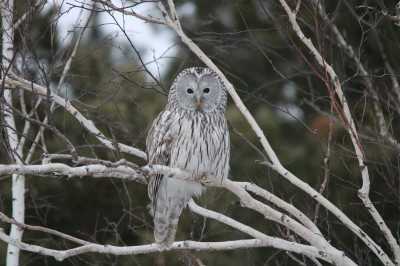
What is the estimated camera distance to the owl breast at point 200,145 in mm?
5500

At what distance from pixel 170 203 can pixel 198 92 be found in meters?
0.95

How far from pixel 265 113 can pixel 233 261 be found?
86.8 inches

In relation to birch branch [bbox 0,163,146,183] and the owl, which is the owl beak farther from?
birch branch [bbox 0,163,146,183]

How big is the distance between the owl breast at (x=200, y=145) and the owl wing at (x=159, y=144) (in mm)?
66

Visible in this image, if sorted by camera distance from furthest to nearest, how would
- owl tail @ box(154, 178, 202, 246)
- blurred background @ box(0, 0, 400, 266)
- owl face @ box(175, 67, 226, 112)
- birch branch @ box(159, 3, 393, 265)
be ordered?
blurred background @ box(0, 0, 400, 266)
owl face @ box(175, 67, 226, 112)
owl tail @ box(154, 178, 202, 246)
birch branch @ box(159, 3, 393, 265)

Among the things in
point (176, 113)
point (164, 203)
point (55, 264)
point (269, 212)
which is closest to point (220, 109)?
point (176, 113)

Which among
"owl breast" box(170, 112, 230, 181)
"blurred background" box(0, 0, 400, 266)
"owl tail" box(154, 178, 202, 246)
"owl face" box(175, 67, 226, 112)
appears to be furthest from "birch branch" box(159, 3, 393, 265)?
"blurred background" box(0, 0, 400, 266)

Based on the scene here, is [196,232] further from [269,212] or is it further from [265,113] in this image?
[269,212]

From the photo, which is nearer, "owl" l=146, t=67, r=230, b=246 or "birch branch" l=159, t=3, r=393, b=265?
"birch branch" l=159, t=3, r=393, b=265

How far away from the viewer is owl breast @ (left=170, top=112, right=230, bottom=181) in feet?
18.0

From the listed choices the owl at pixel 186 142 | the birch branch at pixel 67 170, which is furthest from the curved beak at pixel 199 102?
the birch branch at pixel 67 170

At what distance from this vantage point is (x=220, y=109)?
601 centimetres

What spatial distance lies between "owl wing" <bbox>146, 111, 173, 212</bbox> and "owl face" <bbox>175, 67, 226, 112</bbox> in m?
0.20

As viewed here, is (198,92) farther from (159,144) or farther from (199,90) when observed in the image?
(159,144)
